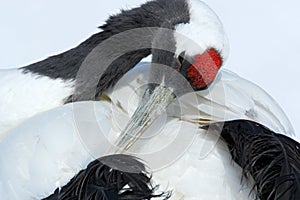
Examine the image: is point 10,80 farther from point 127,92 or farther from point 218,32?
point 218,32

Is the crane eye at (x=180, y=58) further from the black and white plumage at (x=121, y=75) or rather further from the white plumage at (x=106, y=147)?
the white plumage at (x=106, y=147)

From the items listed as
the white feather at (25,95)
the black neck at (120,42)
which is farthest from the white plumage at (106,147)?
the black neck at (120,42)

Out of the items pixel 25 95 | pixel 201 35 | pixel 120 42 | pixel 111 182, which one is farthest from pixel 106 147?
pixel 120 42

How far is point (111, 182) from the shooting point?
3.49m

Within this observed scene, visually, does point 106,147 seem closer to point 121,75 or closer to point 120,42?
point 121,75

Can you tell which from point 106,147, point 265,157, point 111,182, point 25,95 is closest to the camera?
point 111,182

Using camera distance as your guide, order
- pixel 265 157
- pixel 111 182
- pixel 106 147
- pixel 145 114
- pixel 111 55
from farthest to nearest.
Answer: pixel 111 55, pixel 145 114, pixel 106 147, pixel 265 157, pixel 111 182

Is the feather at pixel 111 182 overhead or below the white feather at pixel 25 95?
below

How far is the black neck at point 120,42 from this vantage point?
4691 millimetres

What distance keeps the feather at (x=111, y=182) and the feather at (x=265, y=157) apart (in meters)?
0.37

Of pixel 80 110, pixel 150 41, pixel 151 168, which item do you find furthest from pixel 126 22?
pixel 151 168

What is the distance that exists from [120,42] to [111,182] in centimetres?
151

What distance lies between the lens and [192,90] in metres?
4.47

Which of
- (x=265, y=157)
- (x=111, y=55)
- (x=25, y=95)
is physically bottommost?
(x=265, y=157)
